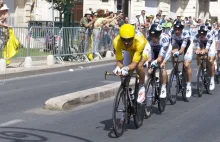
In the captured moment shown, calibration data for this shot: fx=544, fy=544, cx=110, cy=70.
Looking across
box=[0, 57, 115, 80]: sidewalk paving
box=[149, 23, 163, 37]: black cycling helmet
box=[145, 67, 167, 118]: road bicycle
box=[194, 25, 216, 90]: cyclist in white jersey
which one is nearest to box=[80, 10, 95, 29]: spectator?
box=[0, 57, 115, 80]: sidewalk paving

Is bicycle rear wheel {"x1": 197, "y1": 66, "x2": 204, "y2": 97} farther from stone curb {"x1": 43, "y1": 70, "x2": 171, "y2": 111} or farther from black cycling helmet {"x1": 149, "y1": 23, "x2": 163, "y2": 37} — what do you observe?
black cycling helmet {"x1": 149, "y1": 23, "x2": 163, "y2": 37}

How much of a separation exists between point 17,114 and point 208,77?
6.13m

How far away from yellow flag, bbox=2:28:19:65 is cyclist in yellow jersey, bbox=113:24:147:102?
9009 millimetres

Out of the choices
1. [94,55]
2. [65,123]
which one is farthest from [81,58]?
[65,123]

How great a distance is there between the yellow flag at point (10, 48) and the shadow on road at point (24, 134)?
8.84 m

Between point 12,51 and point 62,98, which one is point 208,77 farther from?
point 12,51

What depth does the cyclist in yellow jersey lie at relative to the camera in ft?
29.9

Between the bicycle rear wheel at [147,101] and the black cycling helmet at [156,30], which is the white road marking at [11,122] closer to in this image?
the bicycle rear wheel at [147,101]

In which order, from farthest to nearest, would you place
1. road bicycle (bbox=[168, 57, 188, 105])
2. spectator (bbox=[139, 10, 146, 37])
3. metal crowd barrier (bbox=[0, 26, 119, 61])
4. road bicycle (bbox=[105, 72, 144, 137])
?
1. spectator (bbox=[139, 10, 146, 37])
2. metal crowd barrier (bbox=[0, 26, 119, 61])
3. road bicycle (bbox=[168, 57, 188, 105])
4. road bicycle (bbox=[105, 72, 144, 137])

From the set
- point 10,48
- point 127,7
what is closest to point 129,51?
point 10,48

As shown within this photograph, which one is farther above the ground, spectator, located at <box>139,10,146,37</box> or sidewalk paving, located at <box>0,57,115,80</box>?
spectator, located at <box>139,10,146,37</box>

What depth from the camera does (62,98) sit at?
11.8m

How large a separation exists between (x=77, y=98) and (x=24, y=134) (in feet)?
9.65

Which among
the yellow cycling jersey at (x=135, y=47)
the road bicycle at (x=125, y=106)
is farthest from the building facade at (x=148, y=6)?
the yellow cycling jersey at (x=135, y=47)
